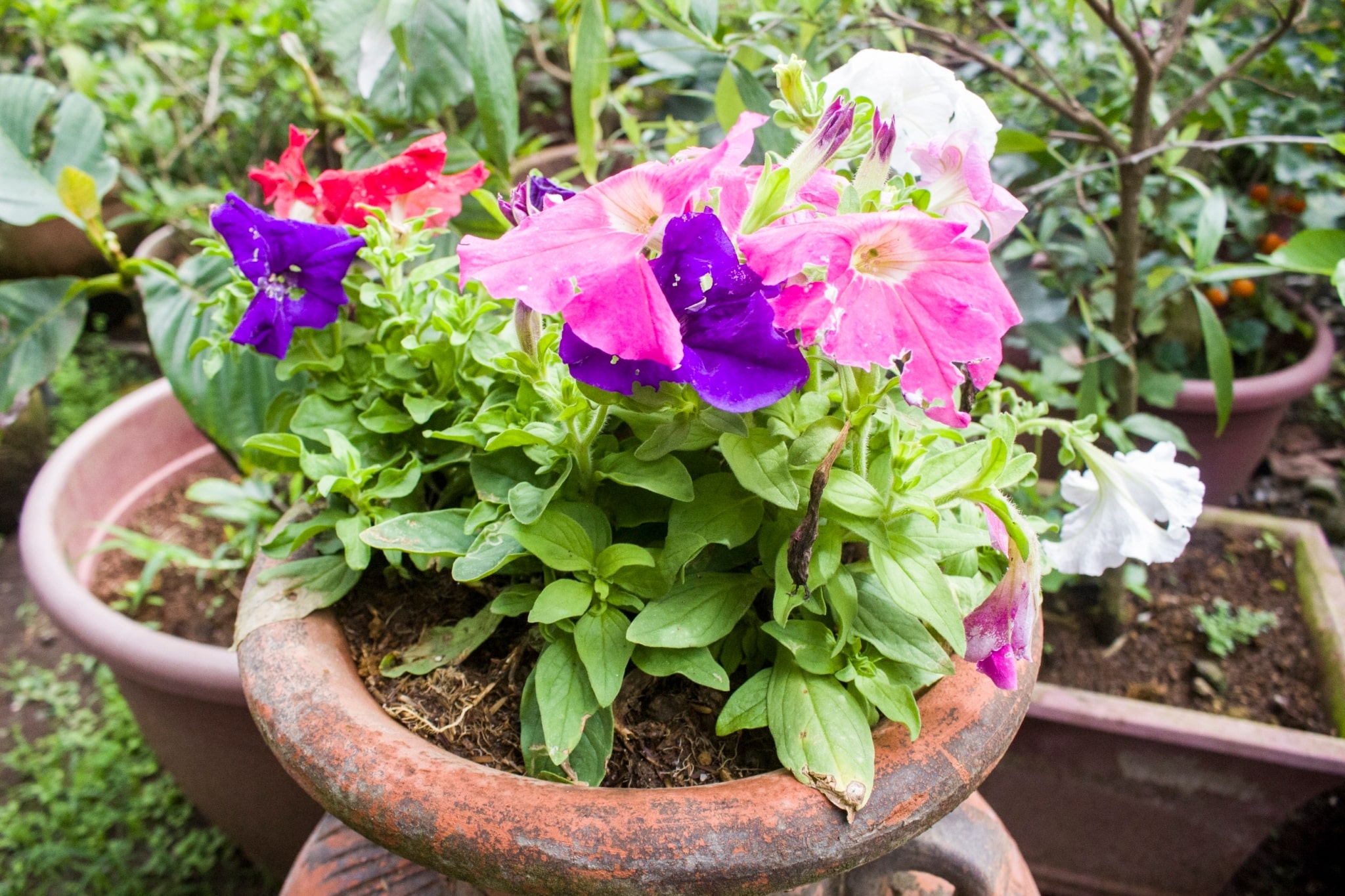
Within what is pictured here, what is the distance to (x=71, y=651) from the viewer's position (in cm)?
183

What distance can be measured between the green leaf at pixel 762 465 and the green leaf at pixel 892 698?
142mm

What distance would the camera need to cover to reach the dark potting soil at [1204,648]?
1345 millimetres

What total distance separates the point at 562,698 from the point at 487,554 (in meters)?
0.11

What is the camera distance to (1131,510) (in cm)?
63

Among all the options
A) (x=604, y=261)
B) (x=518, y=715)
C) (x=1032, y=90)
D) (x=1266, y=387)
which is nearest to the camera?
(x=604, y=261)

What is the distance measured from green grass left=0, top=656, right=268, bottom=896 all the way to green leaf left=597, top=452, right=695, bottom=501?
122cm

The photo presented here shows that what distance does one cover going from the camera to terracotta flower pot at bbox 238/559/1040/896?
53 centimetres

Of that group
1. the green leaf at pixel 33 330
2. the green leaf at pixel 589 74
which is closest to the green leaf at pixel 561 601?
the green leaf at pixel 589 74

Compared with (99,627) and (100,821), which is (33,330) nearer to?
(99,627)

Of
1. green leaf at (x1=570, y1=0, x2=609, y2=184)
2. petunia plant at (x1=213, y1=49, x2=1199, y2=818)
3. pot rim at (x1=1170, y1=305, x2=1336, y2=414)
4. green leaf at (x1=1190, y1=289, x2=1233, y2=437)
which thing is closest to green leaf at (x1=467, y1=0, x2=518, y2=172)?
green leaf at (x1=570, y1=0, x2=609, y2=184)

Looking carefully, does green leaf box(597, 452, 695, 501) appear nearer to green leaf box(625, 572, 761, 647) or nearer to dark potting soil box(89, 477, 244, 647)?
green leaf box(625, 572, 761, 647)

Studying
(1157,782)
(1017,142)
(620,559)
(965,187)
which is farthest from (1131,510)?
(1157,782)

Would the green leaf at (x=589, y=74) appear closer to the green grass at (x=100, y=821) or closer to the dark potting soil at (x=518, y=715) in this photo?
the dark potting soil at (x=518, y=715)

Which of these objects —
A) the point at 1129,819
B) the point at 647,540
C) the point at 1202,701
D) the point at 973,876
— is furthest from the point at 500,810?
the point at 1202,701
